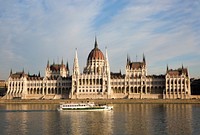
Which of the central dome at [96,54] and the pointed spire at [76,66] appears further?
the central dome at [96,54]

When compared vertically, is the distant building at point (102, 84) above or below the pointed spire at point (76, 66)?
below

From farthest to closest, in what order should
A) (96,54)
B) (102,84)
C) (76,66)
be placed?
(96,54) < (76,66) < (102,84)

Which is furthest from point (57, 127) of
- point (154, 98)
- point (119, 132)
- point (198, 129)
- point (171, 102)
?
point (154, 98)

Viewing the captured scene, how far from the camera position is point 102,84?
132 meters

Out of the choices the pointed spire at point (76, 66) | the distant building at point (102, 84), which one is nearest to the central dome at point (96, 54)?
the distant building at point (102, 84)

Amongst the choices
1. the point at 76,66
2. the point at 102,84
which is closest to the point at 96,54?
the point at 76,66

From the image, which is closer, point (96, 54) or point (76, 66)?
point (76, 66)

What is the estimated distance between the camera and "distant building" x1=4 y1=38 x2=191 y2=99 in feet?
414

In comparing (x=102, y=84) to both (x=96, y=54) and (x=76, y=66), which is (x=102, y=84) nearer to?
(x=76, y=66)

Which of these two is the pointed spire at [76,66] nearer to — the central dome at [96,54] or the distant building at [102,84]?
the distant building at [102,84]

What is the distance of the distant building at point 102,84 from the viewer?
12631 cm

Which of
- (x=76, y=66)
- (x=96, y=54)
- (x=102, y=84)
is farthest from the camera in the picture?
(x=96, y=54)

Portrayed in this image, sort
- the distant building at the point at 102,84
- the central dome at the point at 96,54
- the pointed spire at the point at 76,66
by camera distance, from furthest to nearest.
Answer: the central dome at the point at 96,54 < the pointed spire at the point at 76,66 < the distant building at the point at 102,84

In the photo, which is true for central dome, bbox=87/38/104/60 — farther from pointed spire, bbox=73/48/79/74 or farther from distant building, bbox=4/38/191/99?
pointed spire, bbox=73/48/79/74
